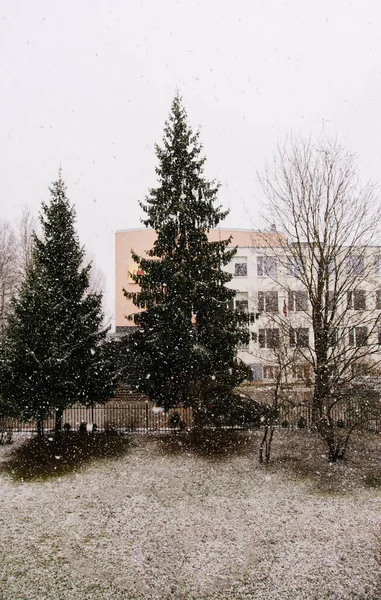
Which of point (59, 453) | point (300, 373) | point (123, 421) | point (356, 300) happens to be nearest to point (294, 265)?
point (356, 300)

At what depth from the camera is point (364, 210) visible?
46.5 feet

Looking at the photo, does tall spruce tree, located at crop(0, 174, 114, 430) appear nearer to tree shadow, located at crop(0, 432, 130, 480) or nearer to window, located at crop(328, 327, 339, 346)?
tree shadow, located at crop(0, 432, 130, 480)

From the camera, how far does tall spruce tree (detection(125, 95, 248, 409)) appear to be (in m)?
15.3

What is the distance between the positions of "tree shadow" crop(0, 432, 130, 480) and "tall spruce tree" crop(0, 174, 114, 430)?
1116 millimetres

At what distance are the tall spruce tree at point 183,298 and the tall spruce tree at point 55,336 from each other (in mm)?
1680

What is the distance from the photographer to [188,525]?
8773 mm

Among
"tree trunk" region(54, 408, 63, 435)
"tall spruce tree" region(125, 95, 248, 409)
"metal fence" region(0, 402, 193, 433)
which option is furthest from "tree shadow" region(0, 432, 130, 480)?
"tall spruce tree" region(125, 95, 248, 409)

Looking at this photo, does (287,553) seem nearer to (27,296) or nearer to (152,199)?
(27,296)

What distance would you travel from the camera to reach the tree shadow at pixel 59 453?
11883mm

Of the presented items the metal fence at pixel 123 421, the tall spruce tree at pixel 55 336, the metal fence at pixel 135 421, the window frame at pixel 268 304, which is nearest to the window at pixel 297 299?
the window frame at pixel 268 304

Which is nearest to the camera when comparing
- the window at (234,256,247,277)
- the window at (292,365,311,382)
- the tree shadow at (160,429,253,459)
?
the tree shadow at (160,429,253,459)

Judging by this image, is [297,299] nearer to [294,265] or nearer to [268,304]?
[268,304]

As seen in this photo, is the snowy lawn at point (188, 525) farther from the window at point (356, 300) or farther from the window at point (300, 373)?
the window at point (356, 300)

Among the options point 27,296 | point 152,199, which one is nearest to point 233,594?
point 27,296
